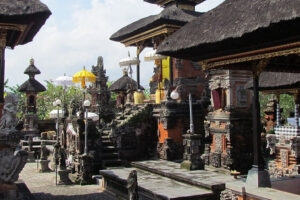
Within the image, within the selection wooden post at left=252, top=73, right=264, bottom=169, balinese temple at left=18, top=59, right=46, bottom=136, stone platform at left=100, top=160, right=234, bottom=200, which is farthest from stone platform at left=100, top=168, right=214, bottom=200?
balinese temple at left=18, top=59, right=46, bottom=136

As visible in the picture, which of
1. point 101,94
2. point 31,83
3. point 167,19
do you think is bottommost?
point 101,94

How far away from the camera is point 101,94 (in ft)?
121

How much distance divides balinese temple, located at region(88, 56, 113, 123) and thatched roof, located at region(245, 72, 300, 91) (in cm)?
1893

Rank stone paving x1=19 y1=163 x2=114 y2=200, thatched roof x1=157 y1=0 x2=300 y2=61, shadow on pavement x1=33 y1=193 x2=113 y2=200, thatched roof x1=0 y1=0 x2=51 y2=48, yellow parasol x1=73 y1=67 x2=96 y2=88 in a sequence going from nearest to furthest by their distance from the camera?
thatched roof x1=157 y1=0 x2=300 y2=61 → thatched roof x1=0 y1=0 x2=51 y2=48 → shadow on pavement x1=33 y1=193 x2=113 y2=200 → stone paving x1=19 y1=163 x2=114 y2=200 → yellow parasol x1=73 y1=67 x2=96 y2=88

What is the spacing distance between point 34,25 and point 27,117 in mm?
27828

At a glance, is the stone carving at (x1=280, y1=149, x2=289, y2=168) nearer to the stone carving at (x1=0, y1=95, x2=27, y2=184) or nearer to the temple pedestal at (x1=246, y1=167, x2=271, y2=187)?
the temple pedestal at (x1=246, y1=167, x2=271, y2=187)

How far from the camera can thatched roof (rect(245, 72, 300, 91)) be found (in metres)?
16.2

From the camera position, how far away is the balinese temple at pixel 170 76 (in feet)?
65.9

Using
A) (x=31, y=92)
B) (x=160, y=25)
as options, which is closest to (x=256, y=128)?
(x=160, y=25)

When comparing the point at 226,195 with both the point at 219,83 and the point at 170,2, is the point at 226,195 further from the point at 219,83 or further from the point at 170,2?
the point at 170,2

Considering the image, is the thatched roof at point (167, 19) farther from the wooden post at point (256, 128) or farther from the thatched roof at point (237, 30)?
the wooden post at point (256, 128)

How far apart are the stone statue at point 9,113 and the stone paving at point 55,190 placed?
3.72 m

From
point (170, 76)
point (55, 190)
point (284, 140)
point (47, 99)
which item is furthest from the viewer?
point (47, 99)

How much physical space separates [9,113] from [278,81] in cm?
1208
